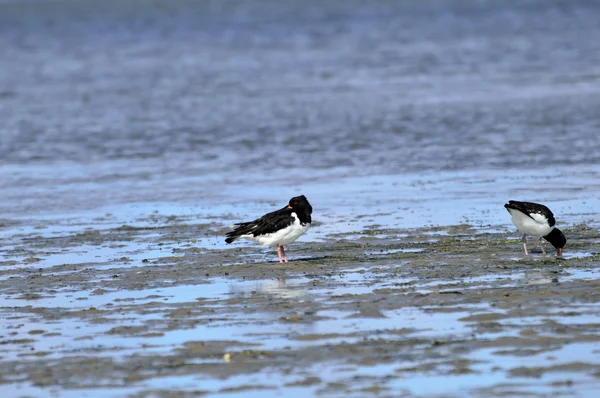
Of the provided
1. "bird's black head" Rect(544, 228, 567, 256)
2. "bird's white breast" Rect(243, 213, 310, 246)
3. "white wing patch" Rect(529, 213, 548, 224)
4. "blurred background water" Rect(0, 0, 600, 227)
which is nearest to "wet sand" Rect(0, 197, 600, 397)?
"bird's black head" Rect(544, 228, 567, 256)

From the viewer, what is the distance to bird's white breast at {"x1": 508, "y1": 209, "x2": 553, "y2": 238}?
14.4 m

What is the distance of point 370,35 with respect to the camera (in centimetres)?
7444

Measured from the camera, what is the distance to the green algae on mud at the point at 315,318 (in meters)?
9.52

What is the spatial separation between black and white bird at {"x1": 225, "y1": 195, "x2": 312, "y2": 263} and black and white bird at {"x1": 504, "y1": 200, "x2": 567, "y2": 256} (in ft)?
8.85

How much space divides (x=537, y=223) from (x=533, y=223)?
6cm

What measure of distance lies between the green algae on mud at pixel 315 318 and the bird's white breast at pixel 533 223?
344 mm

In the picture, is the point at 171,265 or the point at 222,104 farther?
the point at 222,104

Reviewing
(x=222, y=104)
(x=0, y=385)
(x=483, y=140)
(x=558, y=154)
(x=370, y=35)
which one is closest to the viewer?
(x=0, y=385)

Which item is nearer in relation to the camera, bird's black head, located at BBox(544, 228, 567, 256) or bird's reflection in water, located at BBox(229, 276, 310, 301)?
bird's reflection in water, located at BBox(229, 276, 310, 301)

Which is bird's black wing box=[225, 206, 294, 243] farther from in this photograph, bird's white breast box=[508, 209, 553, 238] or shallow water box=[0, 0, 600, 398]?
bird's white breast box=[508, 209, 553, 238]

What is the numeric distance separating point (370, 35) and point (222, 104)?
124 ft

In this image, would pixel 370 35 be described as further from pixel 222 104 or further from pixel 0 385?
pixel 0 385

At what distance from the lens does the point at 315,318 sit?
11.4 m

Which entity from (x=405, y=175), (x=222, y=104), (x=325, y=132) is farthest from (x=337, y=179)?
(x=222, y=104)
